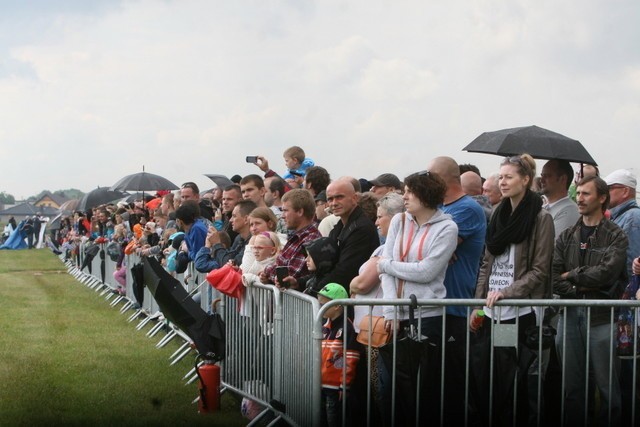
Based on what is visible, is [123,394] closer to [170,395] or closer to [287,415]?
[170,395]

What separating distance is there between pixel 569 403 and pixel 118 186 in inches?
726

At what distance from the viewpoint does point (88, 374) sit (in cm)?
1180

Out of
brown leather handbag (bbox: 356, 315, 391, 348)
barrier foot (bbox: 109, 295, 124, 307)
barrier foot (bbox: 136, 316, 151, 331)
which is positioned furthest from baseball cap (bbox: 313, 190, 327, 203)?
barrier foot (bbox: 109, 295, 124, 307)

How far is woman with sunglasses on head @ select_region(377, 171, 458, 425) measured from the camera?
7.39m

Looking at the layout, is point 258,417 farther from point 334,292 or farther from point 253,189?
point 253,189

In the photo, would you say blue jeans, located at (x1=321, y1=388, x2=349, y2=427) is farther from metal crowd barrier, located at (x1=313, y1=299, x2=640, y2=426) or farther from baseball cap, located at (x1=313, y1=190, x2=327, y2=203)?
baseball cap, located at (x1=313, y1=190, x2=327, y2=203)

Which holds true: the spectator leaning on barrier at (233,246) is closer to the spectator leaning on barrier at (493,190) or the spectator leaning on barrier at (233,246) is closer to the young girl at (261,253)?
the young girl at (261,253)

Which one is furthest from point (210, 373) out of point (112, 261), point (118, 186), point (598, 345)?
point (118, 186)

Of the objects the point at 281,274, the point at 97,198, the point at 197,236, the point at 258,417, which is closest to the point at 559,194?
the point at 281,274

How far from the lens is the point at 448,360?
752cm

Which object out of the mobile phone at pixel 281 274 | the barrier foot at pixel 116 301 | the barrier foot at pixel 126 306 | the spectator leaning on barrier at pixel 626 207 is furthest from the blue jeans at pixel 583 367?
the barrier foot at pixel 116 301

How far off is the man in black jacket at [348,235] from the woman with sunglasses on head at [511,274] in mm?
954

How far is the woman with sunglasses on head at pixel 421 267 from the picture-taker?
7395 mm

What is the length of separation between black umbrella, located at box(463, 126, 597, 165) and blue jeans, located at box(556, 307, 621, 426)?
76.7 inches
